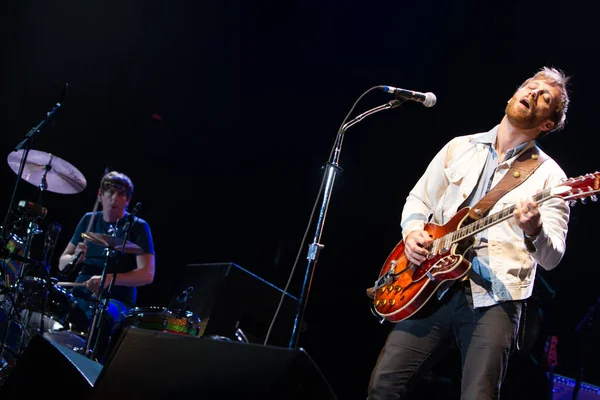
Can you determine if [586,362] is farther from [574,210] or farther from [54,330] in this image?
[54,330]

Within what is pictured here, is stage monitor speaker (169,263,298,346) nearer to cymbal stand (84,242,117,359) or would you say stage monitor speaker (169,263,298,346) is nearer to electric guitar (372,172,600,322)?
cymbal stand (84,242,117,359)

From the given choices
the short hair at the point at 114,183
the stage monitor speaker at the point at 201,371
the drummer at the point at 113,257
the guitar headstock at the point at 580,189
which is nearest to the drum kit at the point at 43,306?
the drummer at the point at 113,257

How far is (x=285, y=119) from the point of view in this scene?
303 inches

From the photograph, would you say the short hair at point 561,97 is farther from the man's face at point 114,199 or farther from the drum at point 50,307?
the man's face at point 114,199

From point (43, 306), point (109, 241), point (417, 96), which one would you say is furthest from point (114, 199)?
point (417, 96)

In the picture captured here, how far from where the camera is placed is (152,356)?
1.67 m

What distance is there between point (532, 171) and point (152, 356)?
7.14ft

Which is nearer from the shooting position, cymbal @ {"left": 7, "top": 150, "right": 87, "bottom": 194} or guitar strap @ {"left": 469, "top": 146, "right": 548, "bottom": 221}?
guitar strap @ {"left": 469, "top": 146, "right": 548, "bottom": 221}

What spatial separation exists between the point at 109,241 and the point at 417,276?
10.4 feet

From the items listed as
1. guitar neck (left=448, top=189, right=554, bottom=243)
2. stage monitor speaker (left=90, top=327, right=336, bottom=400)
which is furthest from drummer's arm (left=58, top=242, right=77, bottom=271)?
stage monitor speaker (left=90, top=327, right=336, bottom=400)

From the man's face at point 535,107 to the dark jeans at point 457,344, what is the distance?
0.97 meters

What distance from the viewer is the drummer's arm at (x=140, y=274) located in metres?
5.53

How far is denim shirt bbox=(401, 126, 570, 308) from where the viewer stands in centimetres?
266

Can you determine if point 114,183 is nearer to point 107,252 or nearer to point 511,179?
point 107,252
